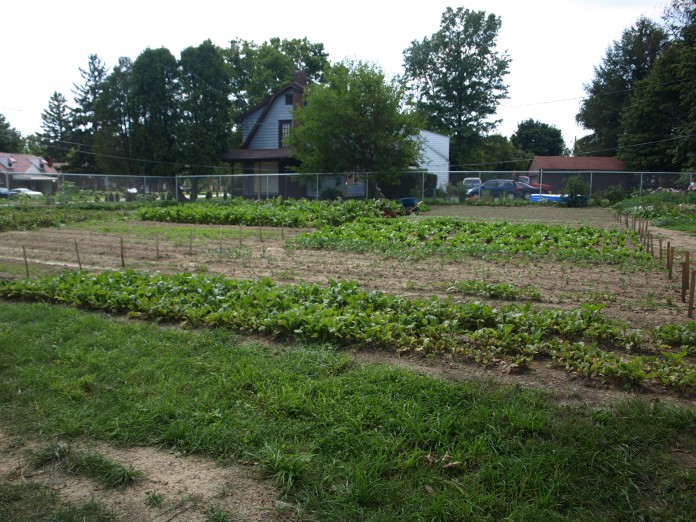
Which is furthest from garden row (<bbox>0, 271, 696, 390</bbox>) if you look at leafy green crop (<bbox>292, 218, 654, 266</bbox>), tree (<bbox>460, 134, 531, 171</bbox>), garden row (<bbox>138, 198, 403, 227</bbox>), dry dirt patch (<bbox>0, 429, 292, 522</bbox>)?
tree (<bbox>460, 134, 531, 171</bbox>)

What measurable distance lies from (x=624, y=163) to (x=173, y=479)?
49.8 m

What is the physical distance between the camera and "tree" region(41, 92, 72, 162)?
58156mm

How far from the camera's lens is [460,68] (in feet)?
169

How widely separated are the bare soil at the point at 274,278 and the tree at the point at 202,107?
17.5 m

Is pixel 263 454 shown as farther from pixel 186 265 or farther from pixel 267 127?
pixel 267 127

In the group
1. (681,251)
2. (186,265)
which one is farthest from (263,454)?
(681,251)

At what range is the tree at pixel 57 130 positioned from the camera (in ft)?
191

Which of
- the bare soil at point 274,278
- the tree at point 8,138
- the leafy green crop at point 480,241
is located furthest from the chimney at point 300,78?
the tree at point 8,138

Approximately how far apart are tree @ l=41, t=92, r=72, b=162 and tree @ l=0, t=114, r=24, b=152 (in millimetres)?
6389

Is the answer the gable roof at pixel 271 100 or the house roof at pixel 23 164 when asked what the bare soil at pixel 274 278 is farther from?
the house roof at pixel 23 164

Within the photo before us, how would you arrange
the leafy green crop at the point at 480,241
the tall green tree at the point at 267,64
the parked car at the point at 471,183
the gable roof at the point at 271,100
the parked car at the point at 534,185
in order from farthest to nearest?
the tall green tree at the point at 267,64 → the gable roof at the point at 271,100 → the parked car at the point at 534,185 → the parked car at the point at 471,183 → the leafy green crop at the point at 480,241

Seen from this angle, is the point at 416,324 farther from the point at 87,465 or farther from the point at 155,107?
the point at 155,107

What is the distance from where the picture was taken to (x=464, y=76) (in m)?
51.9

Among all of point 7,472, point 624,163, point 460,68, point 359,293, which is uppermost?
point 460,68
